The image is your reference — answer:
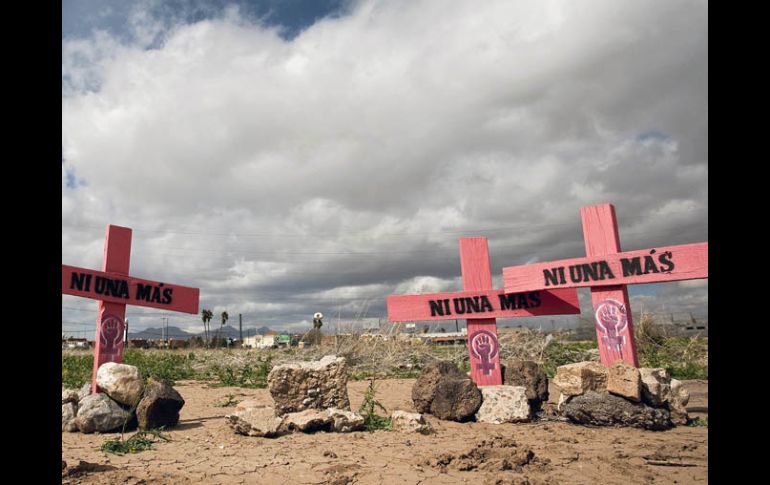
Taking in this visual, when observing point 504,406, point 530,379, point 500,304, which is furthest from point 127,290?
point 530,379

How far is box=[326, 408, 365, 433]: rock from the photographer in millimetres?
6196

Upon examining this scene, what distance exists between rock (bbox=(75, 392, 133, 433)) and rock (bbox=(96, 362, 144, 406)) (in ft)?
0.39

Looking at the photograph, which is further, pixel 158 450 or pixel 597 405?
pixel 597 405

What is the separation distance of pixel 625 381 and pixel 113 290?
767 centimetres

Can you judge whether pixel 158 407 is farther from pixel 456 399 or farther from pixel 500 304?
pixel 500 304

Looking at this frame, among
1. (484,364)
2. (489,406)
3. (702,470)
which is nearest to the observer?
(702,470)

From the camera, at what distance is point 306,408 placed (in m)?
6.94

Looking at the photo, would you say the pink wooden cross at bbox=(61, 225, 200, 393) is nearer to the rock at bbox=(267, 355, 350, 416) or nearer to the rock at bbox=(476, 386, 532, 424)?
the rock at bbox=(267, 355, 350, 416)

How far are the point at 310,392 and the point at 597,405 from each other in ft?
12.6
